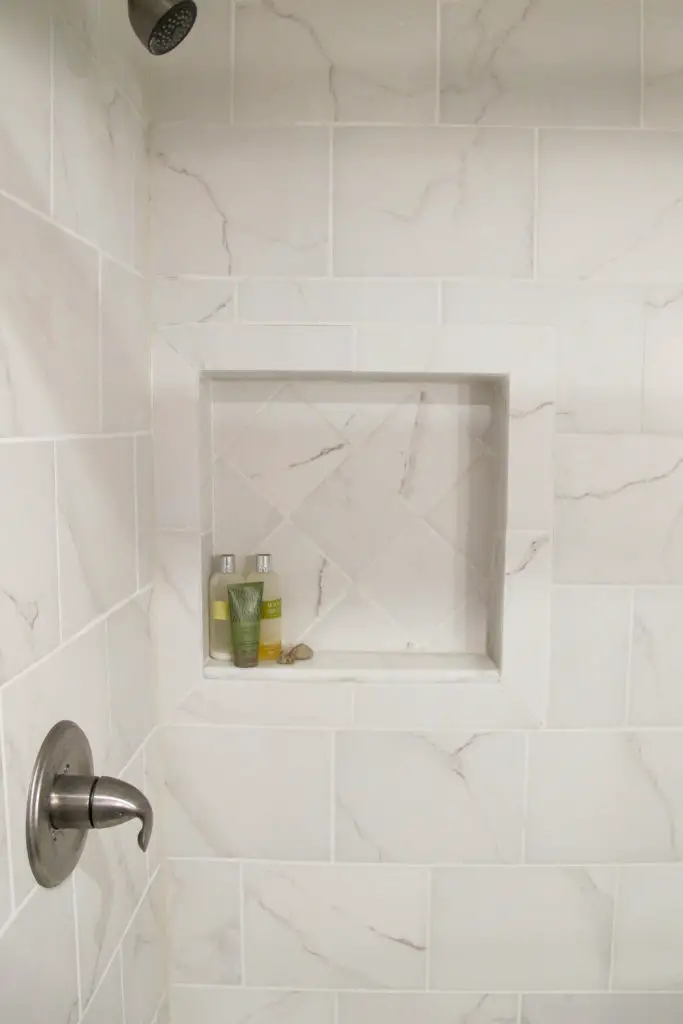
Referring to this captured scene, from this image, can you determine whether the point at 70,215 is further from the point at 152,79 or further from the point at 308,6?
the point at 308,6

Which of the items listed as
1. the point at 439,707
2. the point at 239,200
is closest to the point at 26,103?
the point at 239,200

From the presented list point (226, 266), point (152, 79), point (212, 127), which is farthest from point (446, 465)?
point (152, 79)

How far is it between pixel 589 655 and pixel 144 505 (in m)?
0.77

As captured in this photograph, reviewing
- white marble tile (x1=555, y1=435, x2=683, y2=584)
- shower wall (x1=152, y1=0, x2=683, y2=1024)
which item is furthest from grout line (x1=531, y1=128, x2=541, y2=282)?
white marble tile (x1=555, y1=435, x2=683, y2=584)

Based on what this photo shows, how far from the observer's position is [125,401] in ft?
3.75

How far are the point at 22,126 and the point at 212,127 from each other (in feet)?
1.68

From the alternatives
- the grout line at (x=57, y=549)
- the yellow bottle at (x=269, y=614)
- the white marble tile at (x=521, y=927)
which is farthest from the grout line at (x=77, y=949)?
the white marble tile at (x=521, y=927)

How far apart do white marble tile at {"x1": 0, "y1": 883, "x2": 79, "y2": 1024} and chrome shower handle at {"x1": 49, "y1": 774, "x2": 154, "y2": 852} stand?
3.2 inches

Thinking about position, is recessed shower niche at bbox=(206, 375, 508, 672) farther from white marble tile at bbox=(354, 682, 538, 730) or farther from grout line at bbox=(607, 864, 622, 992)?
grout line at bbox=(607, 864, 622, 992)

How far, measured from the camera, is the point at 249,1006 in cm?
138

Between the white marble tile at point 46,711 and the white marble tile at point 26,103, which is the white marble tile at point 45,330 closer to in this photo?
the white marble tile at point 26,103

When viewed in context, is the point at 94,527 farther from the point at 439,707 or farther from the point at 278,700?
A: the point at 439,707

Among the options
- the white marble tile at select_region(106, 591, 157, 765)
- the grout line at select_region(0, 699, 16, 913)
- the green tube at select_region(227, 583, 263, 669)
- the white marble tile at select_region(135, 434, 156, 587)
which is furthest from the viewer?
the green tube at select_region(227, 583, 263, 669)

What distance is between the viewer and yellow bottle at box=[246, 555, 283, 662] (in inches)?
53.5
